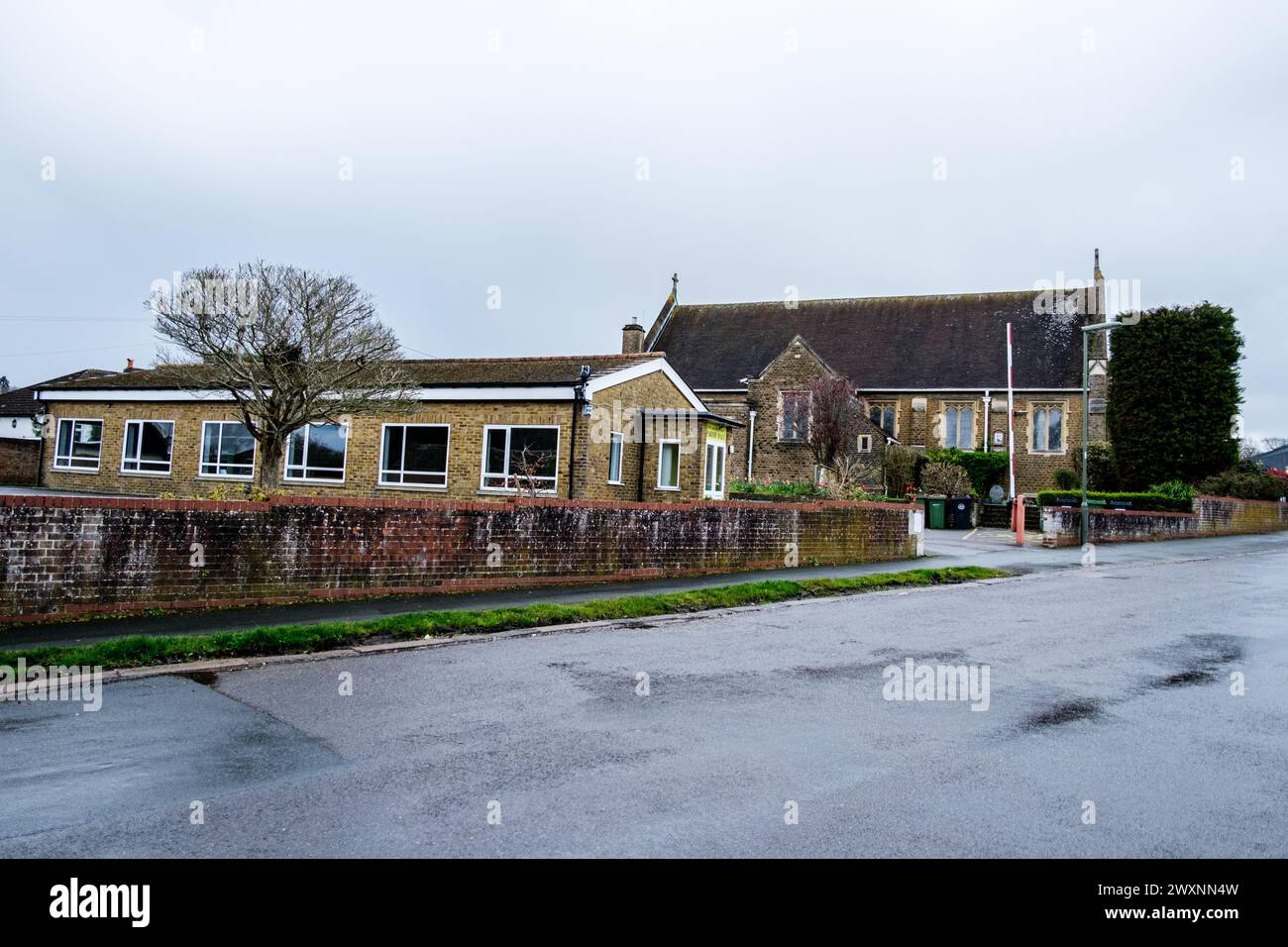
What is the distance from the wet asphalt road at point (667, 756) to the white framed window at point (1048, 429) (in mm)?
34588

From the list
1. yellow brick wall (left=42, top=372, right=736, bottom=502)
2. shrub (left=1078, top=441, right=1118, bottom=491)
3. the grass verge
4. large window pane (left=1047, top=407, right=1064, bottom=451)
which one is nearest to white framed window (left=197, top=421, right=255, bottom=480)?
yellow brick wall (left=42, top=372, right=736, bottom=502)

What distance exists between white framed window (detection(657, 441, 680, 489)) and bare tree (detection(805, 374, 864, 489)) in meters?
13.2

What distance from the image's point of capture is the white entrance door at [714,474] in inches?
960

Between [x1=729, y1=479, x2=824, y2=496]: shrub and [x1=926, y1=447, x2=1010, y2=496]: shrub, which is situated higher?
[x1=926, y1=447, x2=1010, y2=496]: shrub

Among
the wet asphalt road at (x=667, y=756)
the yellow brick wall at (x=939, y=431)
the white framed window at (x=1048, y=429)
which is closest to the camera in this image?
the wet asphalt road at (x=667, y=756)

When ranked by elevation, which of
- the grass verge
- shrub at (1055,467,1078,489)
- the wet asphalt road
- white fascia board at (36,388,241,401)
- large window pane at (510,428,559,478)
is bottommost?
the wet asphalt road

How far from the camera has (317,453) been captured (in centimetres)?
2253

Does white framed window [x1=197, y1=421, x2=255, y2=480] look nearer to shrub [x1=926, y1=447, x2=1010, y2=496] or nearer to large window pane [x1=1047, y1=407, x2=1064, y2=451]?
shrub [x1=926, y1=447, x2=1010, y2=496]

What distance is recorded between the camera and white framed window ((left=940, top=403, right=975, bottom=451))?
43188mm

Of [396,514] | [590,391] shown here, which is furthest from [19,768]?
[590,391]

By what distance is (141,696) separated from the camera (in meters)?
6.83

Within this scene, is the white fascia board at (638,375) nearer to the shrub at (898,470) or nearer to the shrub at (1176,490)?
the shrub at (898,470)

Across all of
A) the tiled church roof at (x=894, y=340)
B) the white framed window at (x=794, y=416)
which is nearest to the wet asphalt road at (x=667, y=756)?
the white framed window at (x=794, y=416)
